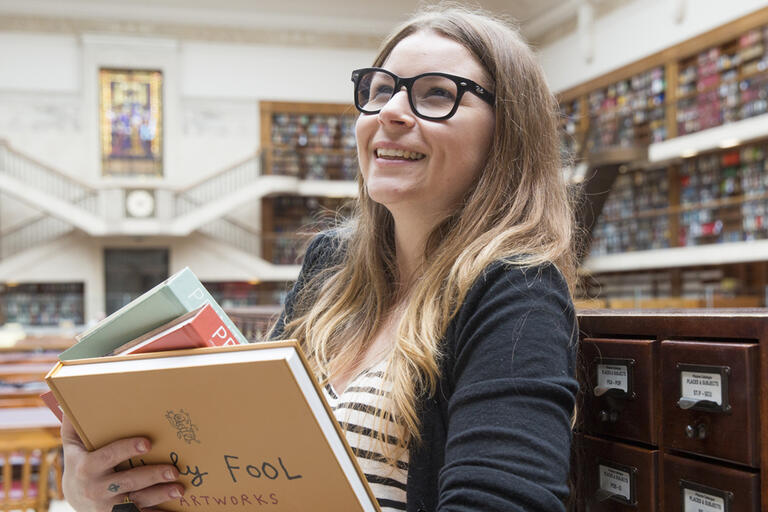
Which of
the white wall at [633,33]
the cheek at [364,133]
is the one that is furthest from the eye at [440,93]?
the white wall at [633,33]

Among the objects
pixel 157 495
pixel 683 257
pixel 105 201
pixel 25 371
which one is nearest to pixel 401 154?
A: pixel 157 495

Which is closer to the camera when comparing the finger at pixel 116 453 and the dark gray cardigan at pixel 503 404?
the dark gray cardigan at pixel 503 404

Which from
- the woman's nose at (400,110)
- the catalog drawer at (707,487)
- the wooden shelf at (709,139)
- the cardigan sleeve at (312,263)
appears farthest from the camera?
the wooden shelf at (709,139)

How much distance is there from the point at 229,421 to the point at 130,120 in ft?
47.6

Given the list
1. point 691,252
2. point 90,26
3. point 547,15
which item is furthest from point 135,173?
point 691,252

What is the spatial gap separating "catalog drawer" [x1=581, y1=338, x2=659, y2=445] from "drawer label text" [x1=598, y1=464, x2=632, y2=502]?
5 centimetres

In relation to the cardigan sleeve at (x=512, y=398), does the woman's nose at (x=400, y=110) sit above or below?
above

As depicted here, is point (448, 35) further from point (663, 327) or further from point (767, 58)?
point (767, 58)

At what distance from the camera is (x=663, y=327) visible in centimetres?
105

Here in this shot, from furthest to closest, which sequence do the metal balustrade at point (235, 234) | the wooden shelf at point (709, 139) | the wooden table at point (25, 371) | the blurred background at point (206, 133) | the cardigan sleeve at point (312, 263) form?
the metal balustrade at point (235, 234), the blurred background at point (206, 133), the wooden shelf at point (709, 139), the wooden table at point (25, 371), the cardigan sleeve at point (312, 263)

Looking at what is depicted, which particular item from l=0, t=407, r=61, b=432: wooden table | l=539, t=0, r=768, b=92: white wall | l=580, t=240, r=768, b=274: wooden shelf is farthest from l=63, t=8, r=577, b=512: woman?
l=539, t=0, r=768, b=92: white wall

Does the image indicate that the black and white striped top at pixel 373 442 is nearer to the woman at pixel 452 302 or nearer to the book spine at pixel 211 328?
the woman at pixel 452 302

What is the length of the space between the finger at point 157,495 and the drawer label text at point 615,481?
0.63 meters

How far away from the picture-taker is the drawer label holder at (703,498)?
0.93 m
